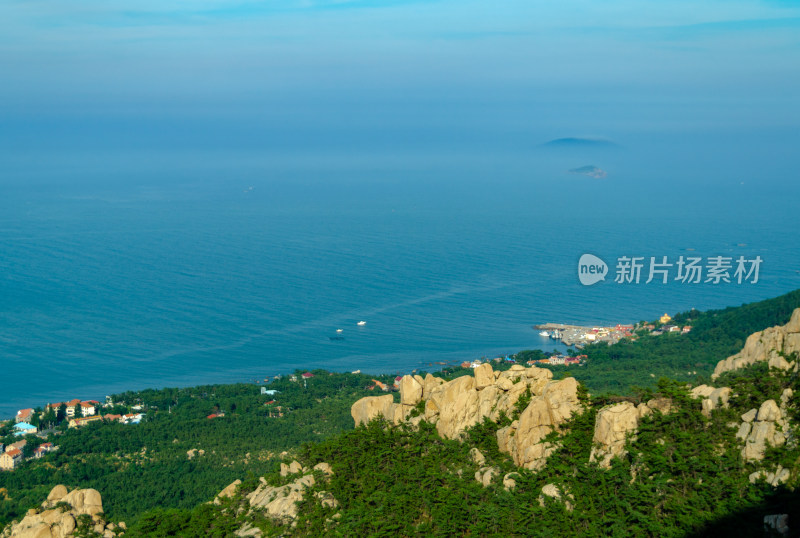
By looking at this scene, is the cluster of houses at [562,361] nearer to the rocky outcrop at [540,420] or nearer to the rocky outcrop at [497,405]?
the rocky outcrop at [497,405]

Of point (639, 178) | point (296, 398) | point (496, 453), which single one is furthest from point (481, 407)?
point (639, 178)

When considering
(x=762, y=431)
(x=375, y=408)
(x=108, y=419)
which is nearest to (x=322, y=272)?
(x=108, y=419)

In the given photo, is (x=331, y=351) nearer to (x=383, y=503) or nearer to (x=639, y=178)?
(x=383, y=503)

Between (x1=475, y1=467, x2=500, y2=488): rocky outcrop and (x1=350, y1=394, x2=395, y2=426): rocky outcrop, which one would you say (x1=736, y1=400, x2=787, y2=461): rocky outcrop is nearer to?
(x1=475, y1=467, x2=500, y2=488): rocky outcrop

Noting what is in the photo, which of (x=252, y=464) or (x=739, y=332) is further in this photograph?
(x=739, y=332)

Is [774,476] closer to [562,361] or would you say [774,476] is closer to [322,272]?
[562,361]

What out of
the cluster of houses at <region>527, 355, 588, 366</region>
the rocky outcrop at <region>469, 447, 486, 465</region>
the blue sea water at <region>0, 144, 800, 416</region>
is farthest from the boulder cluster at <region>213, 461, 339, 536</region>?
the blue sea water at <region>0, 144, 800, 416</region>
